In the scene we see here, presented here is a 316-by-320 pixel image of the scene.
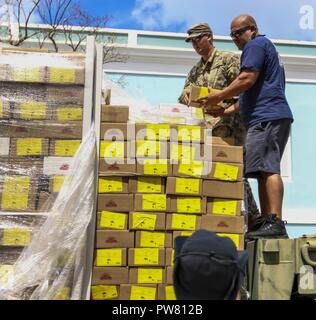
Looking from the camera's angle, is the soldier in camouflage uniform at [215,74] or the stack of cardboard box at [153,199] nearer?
the stack of cardboard box at [153,199]

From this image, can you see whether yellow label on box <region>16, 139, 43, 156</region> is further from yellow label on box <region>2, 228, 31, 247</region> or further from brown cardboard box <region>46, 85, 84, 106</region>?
yellow label on box <region>2, 228, 31, 247</region>

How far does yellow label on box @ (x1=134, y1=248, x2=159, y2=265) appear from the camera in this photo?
150 inches

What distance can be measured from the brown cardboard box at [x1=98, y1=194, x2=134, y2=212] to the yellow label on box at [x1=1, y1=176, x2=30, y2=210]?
1.61 feet

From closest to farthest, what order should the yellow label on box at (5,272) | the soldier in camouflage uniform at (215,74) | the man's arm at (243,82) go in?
→ the yellow label on box at (5,272)
the man's arm at (243,82)
the soldier in camouflage uniform at (215,74)

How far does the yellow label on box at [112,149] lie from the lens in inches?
153

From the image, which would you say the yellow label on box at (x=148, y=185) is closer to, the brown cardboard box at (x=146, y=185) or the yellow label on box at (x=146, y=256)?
the brown cardboard box at (x=146, y=185)

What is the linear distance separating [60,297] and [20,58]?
1628mm

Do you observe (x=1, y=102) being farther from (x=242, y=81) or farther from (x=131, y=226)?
(x=242, y=81)

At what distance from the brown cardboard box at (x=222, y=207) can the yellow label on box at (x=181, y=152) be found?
1.08 ft

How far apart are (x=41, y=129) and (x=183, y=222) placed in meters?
1.14

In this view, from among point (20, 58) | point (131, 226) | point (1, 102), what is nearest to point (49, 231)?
point (131, 226)

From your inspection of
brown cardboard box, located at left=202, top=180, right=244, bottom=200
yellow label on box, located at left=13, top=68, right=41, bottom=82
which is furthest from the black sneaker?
yellow label on box, located at left=13, top=68, right=41, bottom=82

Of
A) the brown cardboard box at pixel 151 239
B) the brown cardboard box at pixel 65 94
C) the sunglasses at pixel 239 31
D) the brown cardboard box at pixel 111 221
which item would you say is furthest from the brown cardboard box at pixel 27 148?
the sunglasses at pixel 239 31

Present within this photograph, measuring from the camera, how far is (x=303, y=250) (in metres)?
3.53
